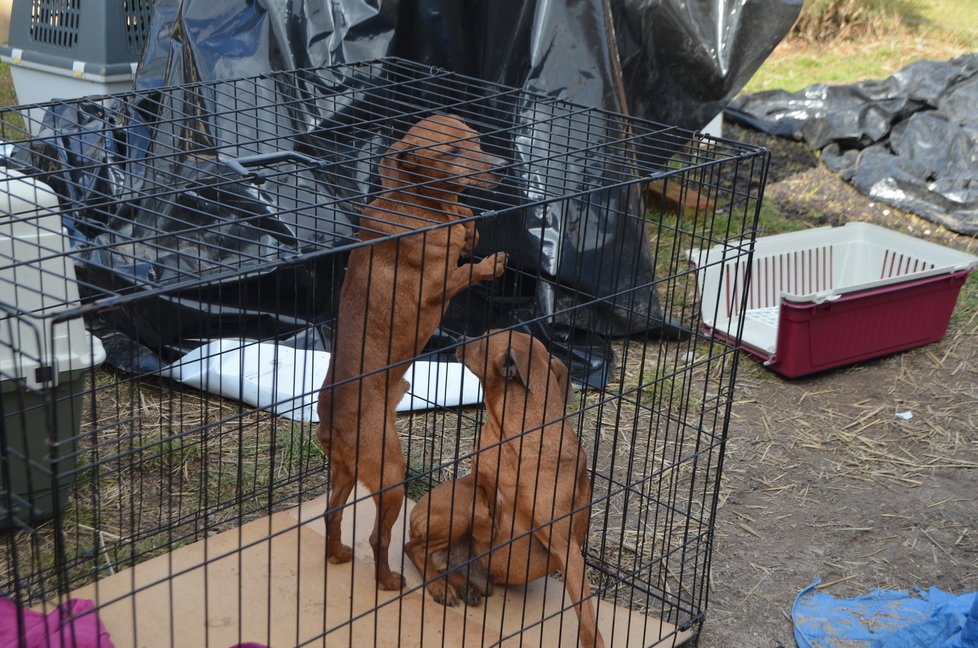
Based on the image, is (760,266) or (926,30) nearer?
(760,266)

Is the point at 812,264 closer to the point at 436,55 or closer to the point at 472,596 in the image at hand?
the point at 436,55

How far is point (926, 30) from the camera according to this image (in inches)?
458

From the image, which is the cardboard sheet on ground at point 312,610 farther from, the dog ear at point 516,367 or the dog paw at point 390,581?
the dog ear at point 516,367

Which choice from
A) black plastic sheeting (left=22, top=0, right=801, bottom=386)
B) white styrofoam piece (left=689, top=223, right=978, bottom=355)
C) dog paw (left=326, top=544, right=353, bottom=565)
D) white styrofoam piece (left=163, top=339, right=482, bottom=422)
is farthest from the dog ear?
white styrofoam piece (left=689, top=223, right=978, bottom=355)

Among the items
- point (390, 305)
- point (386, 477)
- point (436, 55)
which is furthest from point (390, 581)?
point (436, 55)

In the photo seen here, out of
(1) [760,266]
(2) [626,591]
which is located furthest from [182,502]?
(1) [760,266]

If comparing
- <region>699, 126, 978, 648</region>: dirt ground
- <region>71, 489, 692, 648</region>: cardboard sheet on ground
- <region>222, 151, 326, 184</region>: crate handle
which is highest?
<region>222, 151, 326, 184</region>: crate handle

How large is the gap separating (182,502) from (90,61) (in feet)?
8.22

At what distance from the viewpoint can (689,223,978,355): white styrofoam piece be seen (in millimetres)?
5086

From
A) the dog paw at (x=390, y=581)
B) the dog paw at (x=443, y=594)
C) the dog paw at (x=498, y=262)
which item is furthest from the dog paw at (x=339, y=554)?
the dog paw at (x=498, y=262)

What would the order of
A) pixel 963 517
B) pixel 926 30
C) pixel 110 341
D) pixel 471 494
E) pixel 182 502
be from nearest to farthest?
1. pixel 471 494
2. pixel 182 502
3. pixel 963 517
4. pixel 110 341
5. pixel 926 30

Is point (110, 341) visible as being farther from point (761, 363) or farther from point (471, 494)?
point (761, 363)

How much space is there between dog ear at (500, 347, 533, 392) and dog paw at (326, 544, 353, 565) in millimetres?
844

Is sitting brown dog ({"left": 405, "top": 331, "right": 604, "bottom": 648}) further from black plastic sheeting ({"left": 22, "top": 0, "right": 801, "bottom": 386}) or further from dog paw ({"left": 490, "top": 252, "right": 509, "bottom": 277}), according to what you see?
black plastic sheeting ({"left": 22, "top": 0, "right": 801, "bottom": 386})
